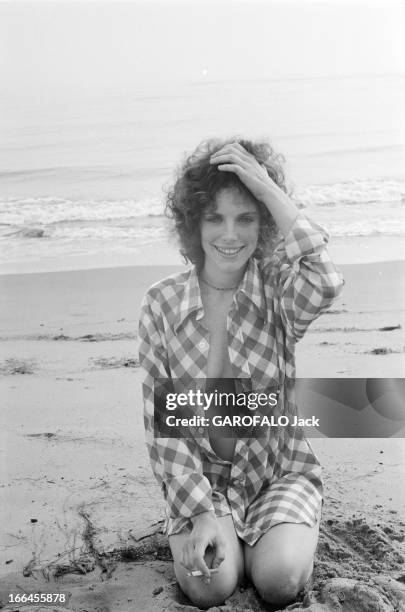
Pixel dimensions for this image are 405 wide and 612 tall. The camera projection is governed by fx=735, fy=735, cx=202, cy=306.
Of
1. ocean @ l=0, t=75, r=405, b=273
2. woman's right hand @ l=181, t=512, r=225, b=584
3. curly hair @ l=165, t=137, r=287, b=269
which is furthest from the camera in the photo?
ocean @ l=0, t=75, r=405, b=273

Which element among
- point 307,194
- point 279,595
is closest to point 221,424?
point 279,595

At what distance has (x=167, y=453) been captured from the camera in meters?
1.53

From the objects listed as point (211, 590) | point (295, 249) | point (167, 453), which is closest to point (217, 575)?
point (211, 590)

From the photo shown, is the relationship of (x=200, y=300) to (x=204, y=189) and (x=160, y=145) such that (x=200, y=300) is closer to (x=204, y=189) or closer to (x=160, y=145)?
(x=204, y=189)

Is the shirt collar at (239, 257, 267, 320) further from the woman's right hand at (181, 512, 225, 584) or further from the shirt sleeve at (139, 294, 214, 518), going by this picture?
the woman's right hand at (181, 512, 225, 584)

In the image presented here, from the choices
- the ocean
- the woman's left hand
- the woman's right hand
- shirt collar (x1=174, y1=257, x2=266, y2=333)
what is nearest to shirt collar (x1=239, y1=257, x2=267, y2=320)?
shirt collar (x1=174, y1=257, x2=266, y2=333)

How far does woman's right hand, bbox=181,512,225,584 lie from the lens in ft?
4.64

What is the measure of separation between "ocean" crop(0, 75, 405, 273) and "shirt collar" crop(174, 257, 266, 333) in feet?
0.91

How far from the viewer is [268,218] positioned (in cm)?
156

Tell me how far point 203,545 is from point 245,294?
513 millimetres

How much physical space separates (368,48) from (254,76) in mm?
272

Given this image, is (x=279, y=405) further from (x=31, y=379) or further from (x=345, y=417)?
(x=31, y=379)

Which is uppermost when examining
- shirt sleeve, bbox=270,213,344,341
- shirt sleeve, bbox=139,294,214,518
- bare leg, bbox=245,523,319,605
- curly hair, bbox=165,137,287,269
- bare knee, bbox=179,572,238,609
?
curly hair, bbox=165,137,287,269

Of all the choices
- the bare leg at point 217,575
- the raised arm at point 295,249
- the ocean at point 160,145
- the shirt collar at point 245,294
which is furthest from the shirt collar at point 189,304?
the bare leg at point 217,575
